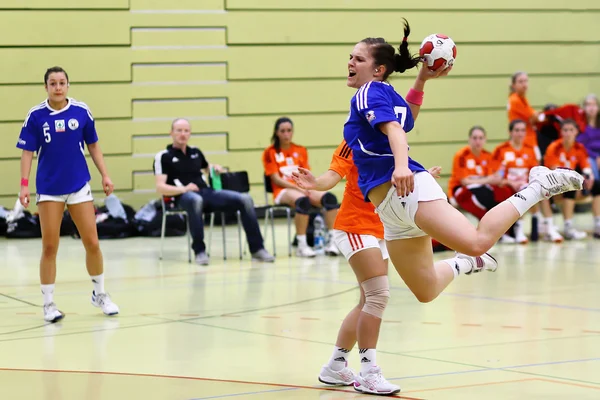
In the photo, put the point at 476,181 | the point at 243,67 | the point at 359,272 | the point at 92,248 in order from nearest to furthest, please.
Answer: the point at 359,272 → the point at 92,248 → the point at 476,181 → the point at 243,67

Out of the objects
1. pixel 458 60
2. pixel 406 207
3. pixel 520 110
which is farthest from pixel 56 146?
pixel 458 60

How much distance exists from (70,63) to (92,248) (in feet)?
24.6

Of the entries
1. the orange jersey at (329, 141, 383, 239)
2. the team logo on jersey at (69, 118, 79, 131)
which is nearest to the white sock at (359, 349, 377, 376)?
the orange jersey at (329, 141, 383, 239)

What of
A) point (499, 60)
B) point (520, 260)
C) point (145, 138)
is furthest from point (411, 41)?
point (520, 260)

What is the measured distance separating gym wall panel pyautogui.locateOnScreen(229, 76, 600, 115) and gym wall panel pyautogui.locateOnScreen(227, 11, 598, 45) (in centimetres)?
69

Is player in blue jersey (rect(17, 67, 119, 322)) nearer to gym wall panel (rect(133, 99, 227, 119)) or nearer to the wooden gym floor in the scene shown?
the wooden gym floor

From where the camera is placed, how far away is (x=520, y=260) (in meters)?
11.5

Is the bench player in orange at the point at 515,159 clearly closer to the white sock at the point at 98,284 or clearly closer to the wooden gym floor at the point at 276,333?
the wooden gym floor at the point at 276,333

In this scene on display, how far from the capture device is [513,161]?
13.7 m

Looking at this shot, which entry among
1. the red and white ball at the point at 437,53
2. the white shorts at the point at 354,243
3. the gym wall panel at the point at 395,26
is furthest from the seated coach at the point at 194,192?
the red and white ball at the point at 437,53

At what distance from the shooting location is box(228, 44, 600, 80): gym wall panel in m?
15.9

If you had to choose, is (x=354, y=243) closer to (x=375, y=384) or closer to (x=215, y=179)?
(x=375, y=384)

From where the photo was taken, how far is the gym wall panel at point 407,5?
15875 millimetres

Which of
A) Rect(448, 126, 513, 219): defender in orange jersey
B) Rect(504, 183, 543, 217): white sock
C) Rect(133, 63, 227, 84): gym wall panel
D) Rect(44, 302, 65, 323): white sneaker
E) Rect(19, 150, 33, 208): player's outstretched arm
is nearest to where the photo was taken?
Rect(504, 183, 543, 217): white sock
